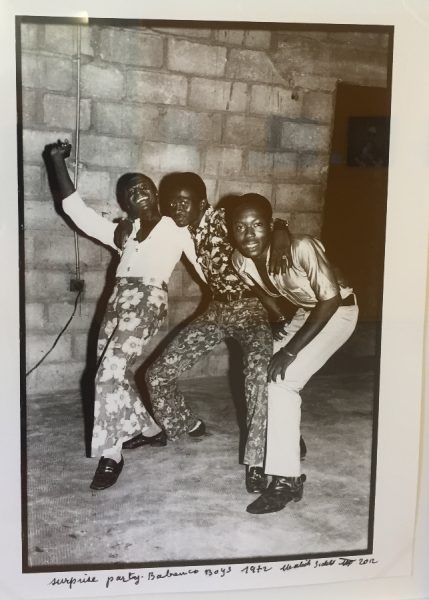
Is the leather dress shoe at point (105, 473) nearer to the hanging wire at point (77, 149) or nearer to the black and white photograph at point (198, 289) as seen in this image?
the black and white photograph at point (198, 289)

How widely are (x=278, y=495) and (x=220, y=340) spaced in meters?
0.31

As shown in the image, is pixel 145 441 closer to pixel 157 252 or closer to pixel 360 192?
pixel 157 252

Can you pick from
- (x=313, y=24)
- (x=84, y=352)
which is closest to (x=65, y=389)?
(x=84, y=352)

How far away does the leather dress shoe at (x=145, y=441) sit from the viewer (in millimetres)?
1028

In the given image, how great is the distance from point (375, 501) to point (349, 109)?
73 centimetres

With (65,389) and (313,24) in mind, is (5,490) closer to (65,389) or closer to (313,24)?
(65,389)

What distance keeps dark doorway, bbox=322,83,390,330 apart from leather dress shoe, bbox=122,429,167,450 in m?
0.43

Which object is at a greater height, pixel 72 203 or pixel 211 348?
pixel 72 203

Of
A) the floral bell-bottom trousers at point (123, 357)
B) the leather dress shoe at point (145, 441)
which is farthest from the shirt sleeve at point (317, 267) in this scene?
the leather dress shoe at point (145, 441)

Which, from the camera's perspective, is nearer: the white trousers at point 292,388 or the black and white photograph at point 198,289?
the black and white photograph at point 198,289

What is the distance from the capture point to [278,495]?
3.47 feet

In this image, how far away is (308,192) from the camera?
1025 mm

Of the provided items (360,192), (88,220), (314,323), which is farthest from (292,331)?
(88,220)

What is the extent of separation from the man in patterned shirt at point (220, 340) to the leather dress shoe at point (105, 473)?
0.11 meters
